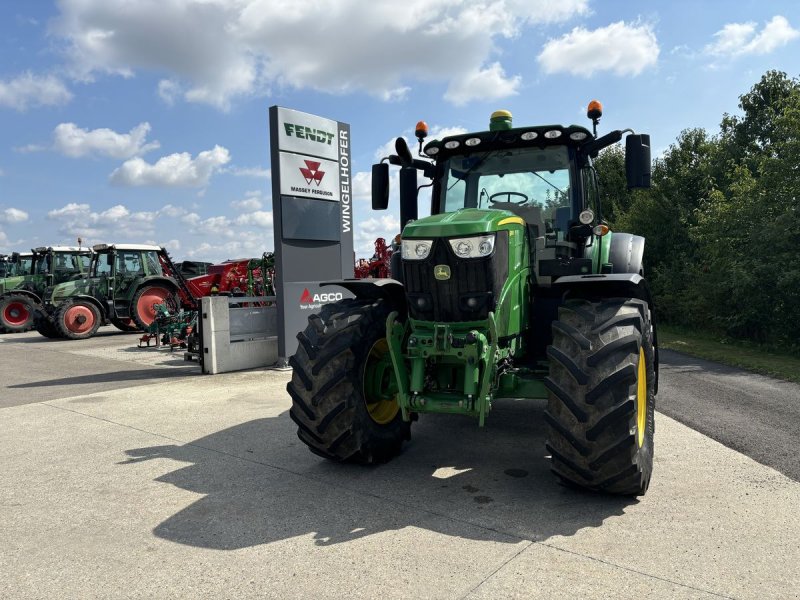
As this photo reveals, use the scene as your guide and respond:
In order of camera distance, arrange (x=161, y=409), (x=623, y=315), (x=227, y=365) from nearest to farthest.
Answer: (x=623, y=315), (x=161, y=409), (x=227, y=365)

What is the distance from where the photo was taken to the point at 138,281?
618 inches

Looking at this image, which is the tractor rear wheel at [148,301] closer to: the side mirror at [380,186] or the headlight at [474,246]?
the side mirror at [380,186]

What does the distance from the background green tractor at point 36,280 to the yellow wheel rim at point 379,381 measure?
52.5ft

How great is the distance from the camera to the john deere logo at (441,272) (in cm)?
397

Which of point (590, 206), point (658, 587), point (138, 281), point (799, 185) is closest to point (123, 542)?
point (658, 587)

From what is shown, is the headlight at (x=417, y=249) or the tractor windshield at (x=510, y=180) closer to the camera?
the headlight at (x=417, y=249)

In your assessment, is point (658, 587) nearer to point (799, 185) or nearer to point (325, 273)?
point (325, 273)

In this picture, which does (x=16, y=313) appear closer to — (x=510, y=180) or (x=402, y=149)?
(x=402, y=149)

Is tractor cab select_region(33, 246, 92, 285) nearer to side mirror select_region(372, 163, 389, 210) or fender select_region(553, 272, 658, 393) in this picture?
side mirror select_region(372, 163, 389, 210)

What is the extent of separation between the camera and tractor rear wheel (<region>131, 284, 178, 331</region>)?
1535 centimetres

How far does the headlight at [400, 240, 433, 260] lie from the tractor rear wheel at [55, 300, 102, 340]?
45.7 feet

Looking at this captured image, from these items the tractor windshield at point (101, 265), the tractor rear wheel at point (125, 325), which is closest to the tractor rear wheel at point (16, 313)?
the tractor windshield at point (101, 265)

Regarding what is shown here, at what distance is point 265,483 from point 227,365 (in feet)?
18.3

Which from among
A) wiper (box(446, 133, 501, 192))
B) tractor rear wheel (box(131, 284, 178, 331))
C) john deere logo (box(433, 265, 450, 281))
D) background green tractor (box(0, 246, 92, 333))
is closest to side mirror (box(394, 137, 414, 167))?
wiper (box(446, 133, 501, 192))
